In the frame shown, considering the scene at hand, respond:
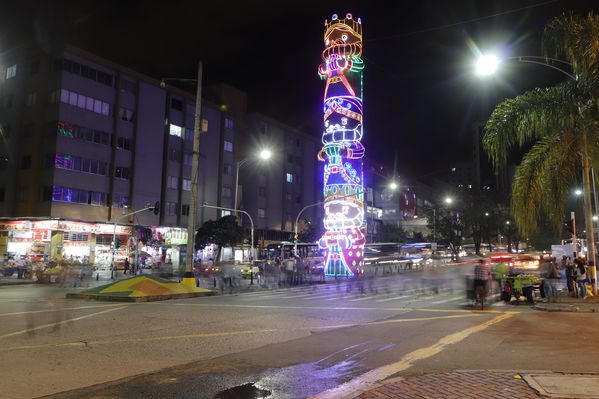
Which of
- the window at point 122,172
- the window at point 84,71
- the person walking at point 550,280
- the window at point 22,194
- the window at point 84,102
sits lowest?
the person walking at point 550,280

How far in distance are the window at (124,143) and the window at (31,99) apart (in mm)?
8820

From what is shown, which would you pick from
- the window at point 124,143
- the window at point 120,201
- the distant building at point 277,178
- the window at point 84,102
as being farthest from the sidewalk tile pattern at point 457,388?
the distant building at point 277,178

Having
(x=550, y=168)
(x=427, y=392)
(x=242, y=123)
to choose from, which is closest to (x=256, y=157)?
(x=242, y=123)

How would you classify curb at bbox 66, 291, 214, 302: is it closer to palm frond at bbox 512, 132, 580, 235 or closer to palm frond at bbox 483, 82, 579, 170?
palm frond at bbox 483, 82, 579, 170

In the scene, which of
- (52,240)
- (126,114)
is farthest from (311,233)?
(52,240)

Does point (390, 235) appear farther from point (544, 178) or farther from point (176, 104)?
point (544, 178)

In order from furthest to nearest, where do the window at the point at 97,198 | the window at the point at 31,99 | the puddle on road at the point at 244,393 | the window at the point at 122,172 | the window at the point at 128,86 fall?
the window at the point at 128,86
the window at the point at 122,172
the window at the point at 97,198
the window at the point at 31,99
the puddle on road at the point at 244,393

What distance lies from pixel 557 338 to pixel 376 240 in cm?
8511

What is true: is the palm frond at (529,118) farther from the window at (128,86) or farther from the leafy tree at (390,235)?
the leafy tree at (390,235)

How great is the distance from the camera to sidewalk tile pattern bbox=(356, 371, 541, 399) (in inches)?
228

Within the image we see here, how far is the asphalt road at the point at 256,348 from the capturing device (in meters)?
6.72

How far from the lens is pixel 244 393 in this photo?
6.25 m

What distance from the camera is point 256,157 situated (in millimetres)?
71062

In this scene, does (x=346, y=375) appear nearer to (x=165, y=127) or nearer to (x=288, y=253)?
(x=165, y=127)
